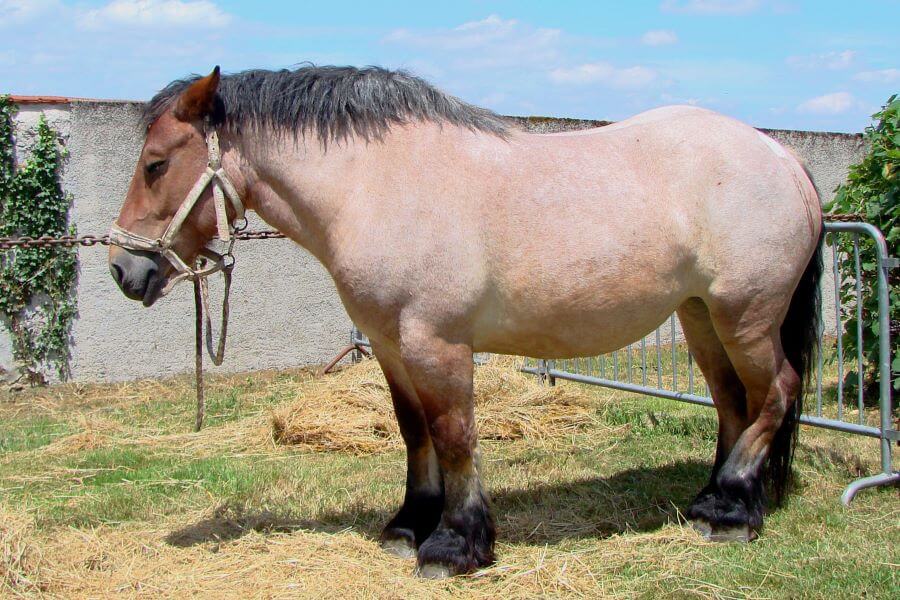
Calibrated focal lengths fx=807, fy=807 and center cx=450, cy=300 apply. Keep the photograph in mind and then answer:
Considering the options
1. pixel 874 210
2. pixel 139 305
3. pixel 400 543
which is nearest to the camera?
pixel 400 543

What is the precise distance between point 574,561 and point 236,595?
135 centimetres

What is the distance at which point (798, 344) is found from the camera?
3924 mm

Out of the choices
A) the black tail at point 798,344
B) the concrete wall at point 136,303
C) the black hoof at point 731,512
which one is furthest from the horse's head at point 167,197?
the concrete wall at point 136,303

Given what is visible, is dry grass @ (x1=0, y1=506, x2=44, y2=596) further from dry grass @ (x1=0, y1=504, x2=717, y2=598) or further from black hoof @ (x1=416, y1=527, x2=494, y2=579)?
black hoof @ (x1=416, y1=527, x2=494, y2=579)

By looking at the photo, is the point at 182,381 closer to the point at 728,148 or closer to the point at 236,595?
the point at 236,595

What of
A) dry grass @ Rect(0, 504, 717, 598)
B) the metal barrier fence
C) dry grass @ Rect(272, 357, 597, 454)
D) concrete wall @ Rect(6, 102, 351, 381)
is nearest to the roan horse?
dry grass @ Rect(0, 504, 717, 598)

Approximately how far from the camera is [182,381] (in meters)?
8.48

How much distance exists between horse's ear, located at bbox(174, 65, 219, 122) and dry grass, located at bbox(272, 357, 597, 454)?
302 cm

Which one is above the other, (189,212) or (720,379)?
(189,212)

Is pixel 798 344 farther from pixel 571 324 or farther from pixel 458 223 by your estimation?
pixel 458 223

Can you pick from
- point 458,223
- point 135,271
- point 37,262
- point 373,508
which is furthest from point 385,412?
point 37,262

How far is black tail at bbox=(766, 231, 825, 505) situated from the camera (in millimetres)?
3916

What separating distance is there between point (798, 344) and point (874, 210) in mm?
1814

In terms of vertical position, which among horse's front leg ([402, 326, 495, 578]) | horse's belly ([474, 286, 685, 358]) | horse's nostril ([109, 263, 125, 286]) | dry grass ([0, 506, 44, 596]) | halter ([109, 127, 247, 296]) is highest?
halter ([109, 127, 247, 296])
